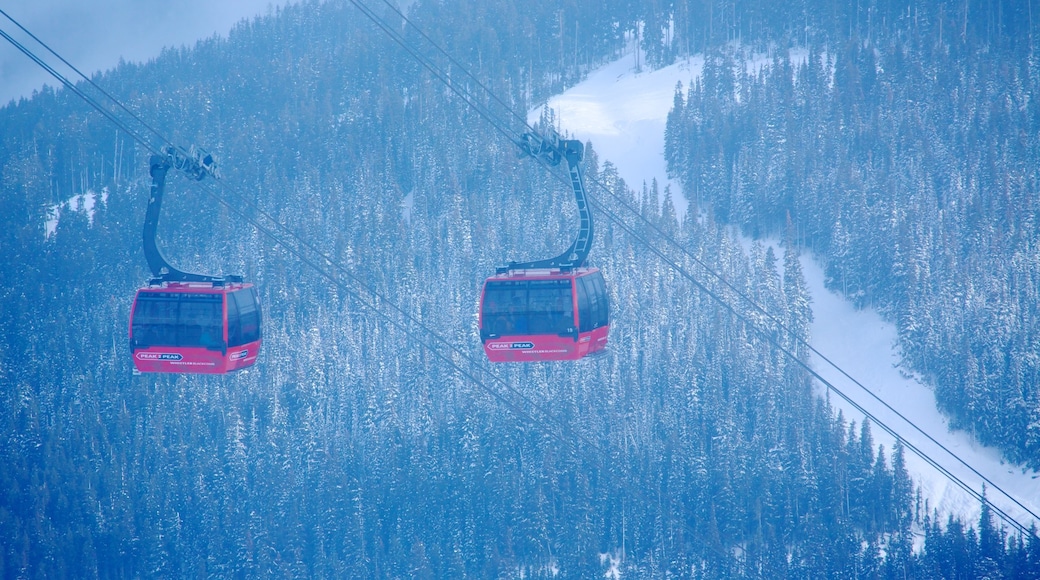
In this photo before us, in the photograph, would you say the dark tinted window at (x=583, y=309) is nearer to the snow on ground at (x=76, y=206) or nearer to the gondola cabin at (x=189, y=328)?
the gondola cabin at (x=189, y=328)

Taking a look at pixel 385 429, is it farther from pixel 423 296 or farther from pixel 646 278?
pixel 646 278

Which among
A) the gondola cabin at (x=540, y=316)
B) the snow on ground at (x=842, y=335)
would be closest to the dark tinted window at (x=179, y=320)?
the gondola cabin at (x=540, y=316)

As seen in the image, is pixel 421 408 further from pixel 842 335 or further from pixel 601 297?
pixel 601 297

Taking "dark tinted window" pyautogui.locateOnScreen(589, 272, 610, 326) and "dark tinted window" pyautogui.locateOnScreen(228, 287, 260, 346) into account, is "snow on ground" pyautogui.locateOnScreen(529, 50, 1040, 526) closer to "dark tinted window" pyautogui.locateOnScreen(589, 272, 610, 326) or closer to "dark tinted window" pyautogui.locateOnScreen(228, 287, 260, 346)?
"dark tinted window" pyautogui.locateOnScreen(589, 272, 610, 326)

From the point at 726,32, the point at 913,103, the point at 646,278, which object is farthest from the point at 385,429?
the point at 726,32

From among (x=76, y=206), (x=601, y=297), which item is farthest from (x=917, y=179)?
(x=76, y=206)
